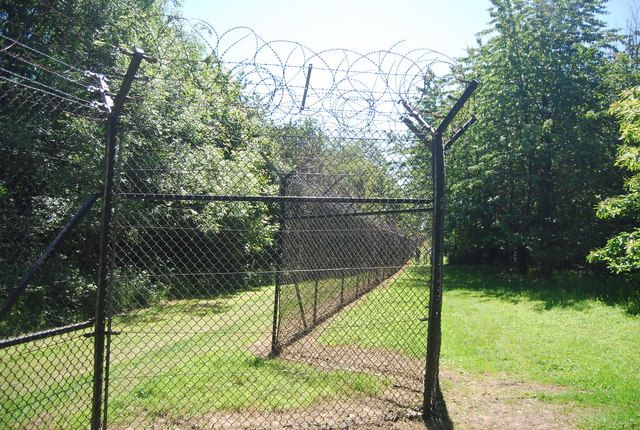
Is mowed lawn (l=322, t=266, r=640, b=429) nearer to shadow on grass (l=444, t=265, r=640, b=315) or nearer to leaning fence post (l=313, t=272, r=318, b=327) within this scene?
shadow on grass (l=444, t=265, r=640, b=315)

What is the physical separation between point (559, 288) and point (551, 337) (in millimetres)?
6157

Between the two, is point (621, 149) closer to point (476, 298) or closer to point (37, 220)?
point (476, 298)

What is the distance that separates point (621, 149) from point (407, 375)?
554cm

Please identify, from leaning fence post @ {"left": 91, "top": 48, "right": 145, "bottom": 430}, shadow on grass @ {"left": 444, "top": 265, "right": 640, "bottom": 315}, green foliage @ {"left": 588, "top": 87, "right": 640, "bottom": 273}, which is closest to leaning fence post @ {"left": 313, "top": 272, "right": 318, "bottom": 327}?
leaning fence post @ {"left": 91, "top": 48, "right": 145, "bottom": 430}

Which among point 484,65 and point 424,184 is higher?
point 484,65

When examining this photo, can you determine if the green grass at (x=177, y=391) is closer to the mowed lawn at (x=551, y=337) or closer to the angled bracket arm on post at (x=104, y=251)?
the angled bracket arm on post at (x=104, y=251)

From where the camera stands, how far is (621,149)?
791 centimetres

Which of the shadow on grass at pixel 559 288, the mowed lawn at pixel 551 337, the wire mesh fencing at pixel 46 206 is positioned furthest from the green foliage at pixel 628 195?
the wire mesh fencing at pixel 46 206

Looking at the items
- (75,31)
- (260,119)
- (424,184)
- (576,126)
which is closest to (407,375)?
(424,184)

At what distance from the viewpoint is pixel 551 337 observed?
24.8ft

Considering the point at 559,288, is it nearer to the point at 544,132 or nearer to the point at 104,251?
the point at 544,132

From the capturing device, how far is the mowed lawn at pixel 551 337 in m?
4.76

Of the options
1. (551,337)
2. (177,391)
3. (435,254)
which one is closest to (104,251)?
(177,391)

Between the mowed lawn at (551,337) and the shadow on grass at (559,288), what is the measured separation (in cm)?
3
